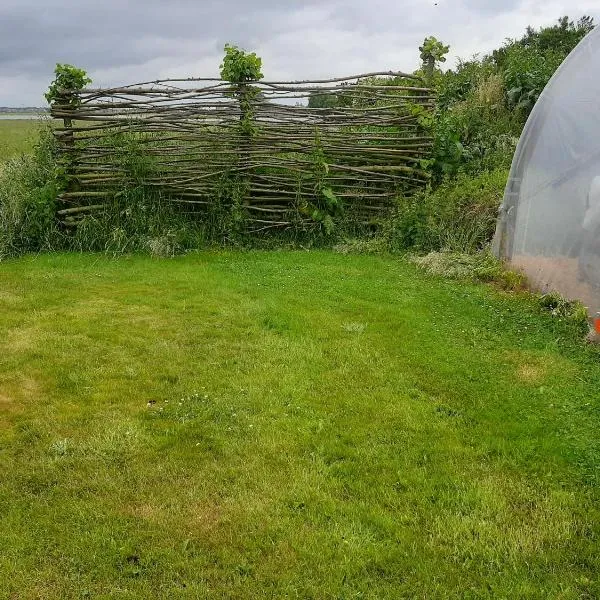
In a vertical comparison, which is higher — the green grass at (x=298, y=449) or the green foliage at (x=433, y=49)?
the green foliage at (x=433, y=49)

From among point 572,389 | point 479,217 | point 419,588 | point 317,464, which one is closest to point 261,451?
point 317,464

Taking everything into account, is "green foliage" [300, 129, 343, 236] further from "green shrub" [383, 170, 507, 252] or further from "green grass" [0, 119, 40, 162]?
"green grass" [0, 119, 40, 162]

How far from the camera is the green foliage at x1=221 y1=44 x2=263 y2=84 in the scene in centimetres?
746

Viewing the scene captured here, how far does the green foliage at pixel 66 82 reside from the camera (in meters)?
7.45

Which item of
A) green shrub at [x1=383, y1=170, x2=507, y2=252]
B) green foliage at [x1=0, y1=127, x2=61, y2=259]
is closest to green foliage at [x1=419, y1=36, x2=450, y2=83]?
green shrub at [x1=383, y1=170, x2=507, y2=252]

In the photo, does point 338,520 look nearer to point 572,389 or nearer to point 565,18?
point 572,389

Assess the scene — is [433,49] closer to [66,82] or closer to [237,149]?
[237,149]

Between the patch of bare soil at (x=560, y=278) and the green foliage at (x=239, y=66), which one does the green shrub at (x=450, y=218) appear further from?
the green foliage at (x=239, y=66)

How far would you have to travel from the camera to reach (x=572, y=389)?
386cm

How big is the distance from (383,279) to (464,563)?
4.00 m

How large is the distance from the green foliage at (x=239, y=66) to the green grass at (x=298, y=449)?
332cm

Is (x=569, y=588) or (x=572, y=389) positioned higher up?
(x=572, y=389)

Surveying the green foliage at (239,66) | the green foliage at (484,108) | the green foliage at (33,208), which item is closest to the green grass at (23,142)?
the green foliage at (33,208)

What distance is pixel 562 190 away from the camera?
507 centimetres
